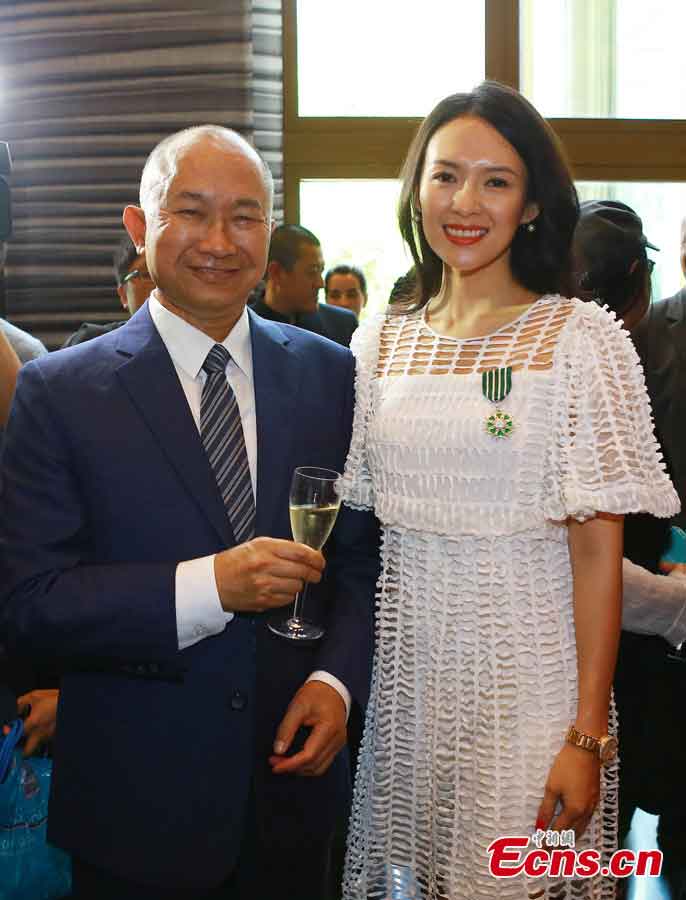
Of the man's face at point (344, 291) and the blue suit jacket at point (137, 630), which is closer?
the blue suit jacket at point (137, 630)

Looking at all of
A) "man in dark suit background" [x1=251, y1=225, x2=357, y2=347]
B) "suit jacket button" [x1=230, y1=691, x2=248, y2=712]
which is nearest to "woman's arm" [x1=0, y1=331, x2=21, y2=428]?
"suit jacket button" [x1=230, y1=691, x2=248, y2=712]

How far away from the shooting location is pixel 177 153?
1.74m

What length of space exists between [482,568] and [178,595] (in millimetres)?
521

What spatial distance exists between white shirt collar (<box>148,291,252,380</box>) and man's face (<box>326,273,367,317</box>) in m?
3.76

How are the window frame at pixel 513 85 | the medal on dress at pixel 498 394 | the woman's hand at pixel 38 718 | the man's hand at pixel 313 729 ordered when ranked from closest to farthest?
the man's hand at pixel 313 729, the medal on dress at pixel 498 394, the woman's hand at pixel 38 718, the window frame at pixel 513 85

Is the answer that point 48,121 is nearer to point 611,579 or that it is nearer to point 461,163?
point 461,163

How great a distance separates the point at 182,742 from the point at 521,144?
116 centimetres

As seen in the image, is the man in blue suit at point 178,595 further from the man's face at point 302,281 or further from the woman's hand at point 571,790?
the man's face at point 302,281

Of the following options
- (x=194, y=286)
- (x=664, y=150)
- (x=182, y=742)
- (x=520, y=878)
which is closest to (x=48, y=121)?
(x=664, y=150)

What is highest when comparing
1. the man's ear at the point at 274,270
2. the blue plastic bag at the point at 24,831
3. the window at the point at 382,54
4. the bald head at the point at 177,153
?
the window at the point at 382,54

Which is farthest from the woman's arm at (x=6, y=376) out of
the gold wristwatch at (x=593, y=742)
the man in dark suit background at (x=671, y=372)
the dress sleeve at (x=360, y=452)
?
the man in dark suit background at (x=671, y=372)

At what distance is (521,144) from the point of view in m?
1.80

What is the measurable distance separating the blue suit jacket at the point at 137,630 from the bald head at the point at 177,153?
0.29 metres

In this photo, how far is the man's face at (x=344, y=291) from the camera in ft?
18.1
